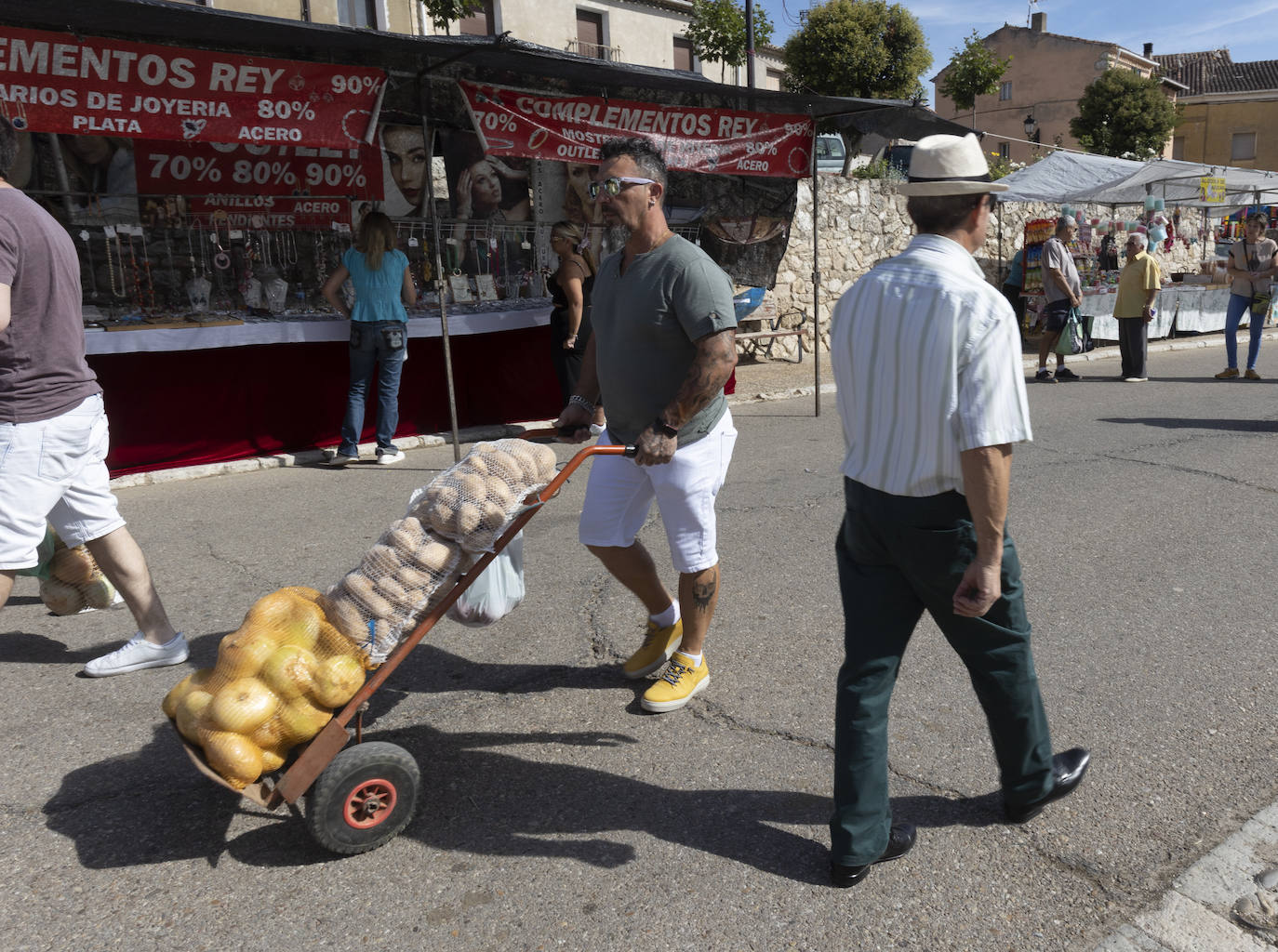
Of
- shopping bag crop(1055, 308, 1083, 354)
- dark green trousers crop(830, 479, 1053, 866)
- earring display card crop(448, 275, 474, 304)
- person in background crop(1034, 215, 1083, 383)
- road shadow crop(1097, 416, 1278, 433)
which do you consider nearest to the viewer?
dark green trousers crop(830, 479, 1053, 866)

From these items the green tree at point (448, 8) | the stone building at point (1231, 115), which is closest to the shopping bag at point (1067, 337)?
the green tree at point (448, 8)

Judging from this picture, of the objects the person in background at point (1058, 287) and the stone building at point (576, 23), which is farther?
the stone building at point (576, 23)

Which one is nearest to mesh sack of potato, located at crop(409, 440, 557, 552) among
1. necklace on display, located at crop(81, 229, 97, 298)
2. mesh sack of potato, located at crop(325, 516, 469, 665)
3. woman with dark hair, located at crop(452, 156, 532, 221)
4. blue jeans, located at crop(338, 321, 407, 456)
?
mesh sack of potato, located at crop(325, 516, 469, 665)

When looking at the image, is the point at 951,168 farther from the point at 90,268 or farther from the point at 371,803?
the point at 90,268

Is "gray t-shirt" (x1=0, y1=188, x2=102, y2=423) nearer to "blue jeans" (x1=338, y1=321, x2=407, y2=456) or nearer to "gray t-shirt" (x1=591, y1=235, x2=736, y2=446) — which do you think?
"gray t-shirt" (x1=591, y1=235, x2=736, y2=446)

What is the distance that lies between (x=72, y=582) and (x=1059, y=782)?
12.9ft

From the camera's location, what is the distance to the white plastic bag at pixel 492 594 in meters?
3.12

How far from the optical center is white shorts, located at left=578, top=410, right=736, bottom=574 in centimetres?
332

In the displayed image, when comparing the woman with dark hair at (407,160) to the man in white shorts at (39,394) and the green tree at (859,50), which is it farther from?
the green tree at (859,50)

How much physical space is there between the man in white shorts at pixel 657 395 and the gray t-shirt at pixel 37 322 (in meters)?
1.74

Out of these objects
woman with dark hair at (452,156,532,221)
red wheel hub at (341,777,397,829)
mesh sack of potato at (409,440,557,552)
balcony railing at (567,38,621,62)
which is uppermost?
balcony railing at (567,38,621,62)

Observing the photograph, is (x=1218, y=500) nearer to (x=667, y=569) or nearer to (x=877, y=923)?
(x=667, y=569)

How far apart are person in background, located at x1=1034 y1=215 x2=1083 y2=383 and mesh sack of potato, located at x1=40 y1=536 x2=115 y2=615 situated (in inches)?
422

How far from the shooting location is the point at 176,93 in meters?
6.51
